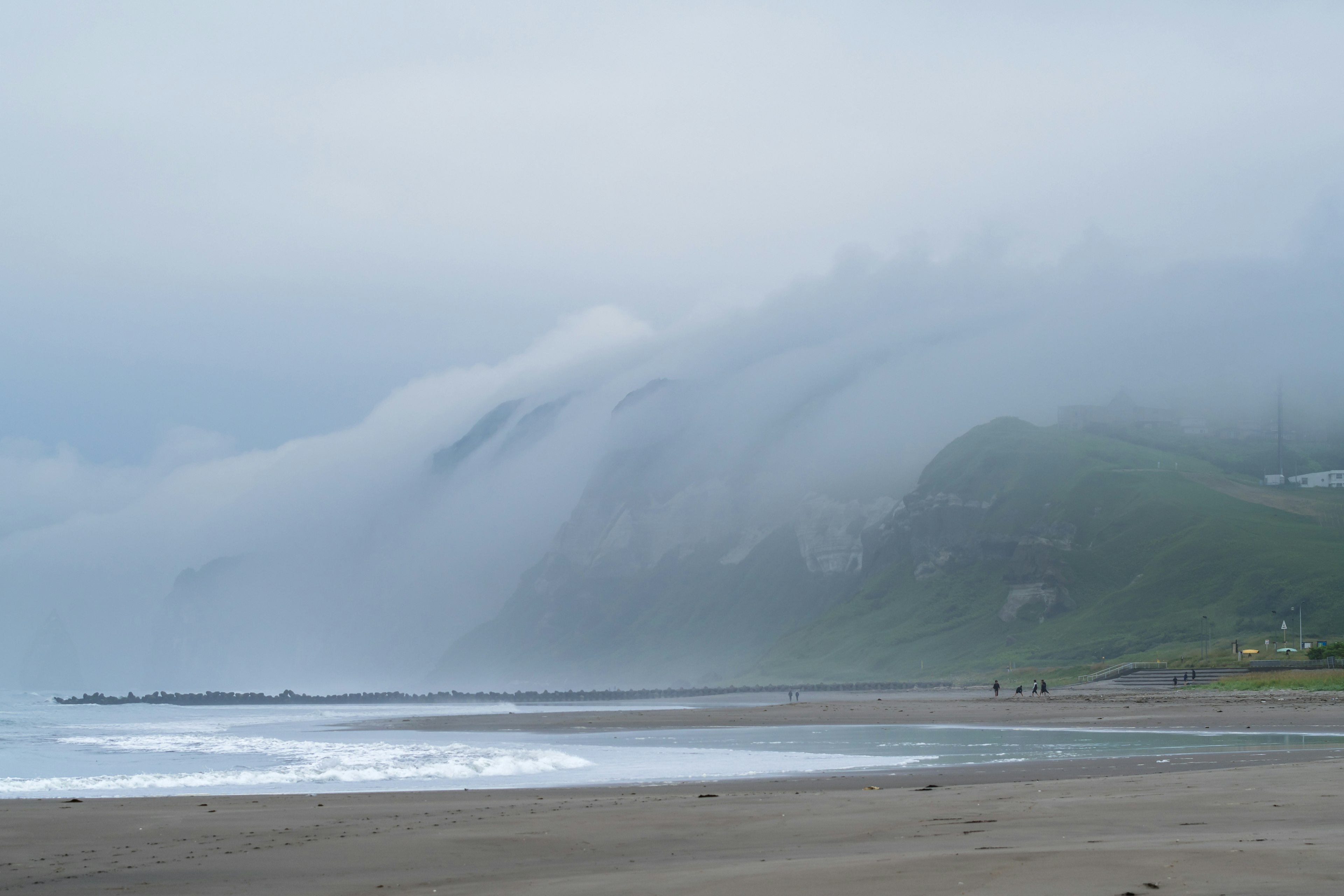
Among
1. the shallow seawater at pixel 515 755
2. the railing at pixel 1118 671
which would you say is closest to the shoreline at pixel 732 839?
the shallow seawater at pixel 515 755

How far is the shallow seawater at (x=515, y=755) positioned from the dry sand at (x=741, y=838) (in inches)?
192

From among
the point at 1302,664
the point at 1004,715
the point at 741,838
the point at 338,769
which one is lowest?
the point at 1004,715

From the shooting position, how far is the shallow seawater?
3086 cm

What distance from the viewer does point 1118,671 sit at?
11894 cm

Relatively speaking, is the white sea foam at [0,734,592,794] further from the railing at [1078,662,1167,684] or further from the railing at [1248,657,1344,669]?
the railing at [1078,662,1167,684]

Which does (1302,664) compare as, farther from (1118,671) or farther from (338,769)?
(338,769)

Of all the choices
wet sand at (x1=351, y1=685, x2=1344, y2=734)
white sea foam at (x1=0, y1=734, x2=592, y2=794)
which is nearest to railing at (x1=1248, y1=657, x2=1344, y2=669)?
wet sand at (x1=351, y1=685, x2=1344, y2=734)

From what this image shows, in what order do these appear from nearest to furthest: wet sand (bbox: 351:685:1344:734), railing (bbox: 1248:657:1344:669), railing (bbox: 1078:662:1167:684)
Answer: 1. wet sand (bbox: 351:685:1344:734)
2. railing (bbox: 1248:657:1344:669)
3. railing (bbox: 1078:662:1167:684)

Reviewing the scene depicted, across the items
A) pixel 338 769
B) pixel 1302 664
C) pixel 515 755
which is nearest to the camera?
pixel 338 769

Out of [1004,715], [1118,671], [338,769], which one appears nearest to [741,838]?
[338,769]

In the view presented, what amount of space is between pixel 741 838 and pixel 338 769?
67.0ft

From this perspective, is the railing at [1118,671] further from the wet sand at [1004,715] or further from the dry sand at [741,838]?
the dry sand at [741,838]

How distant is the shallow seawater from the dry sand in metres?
4.88

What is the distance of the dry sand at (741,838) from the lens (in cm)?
1173
